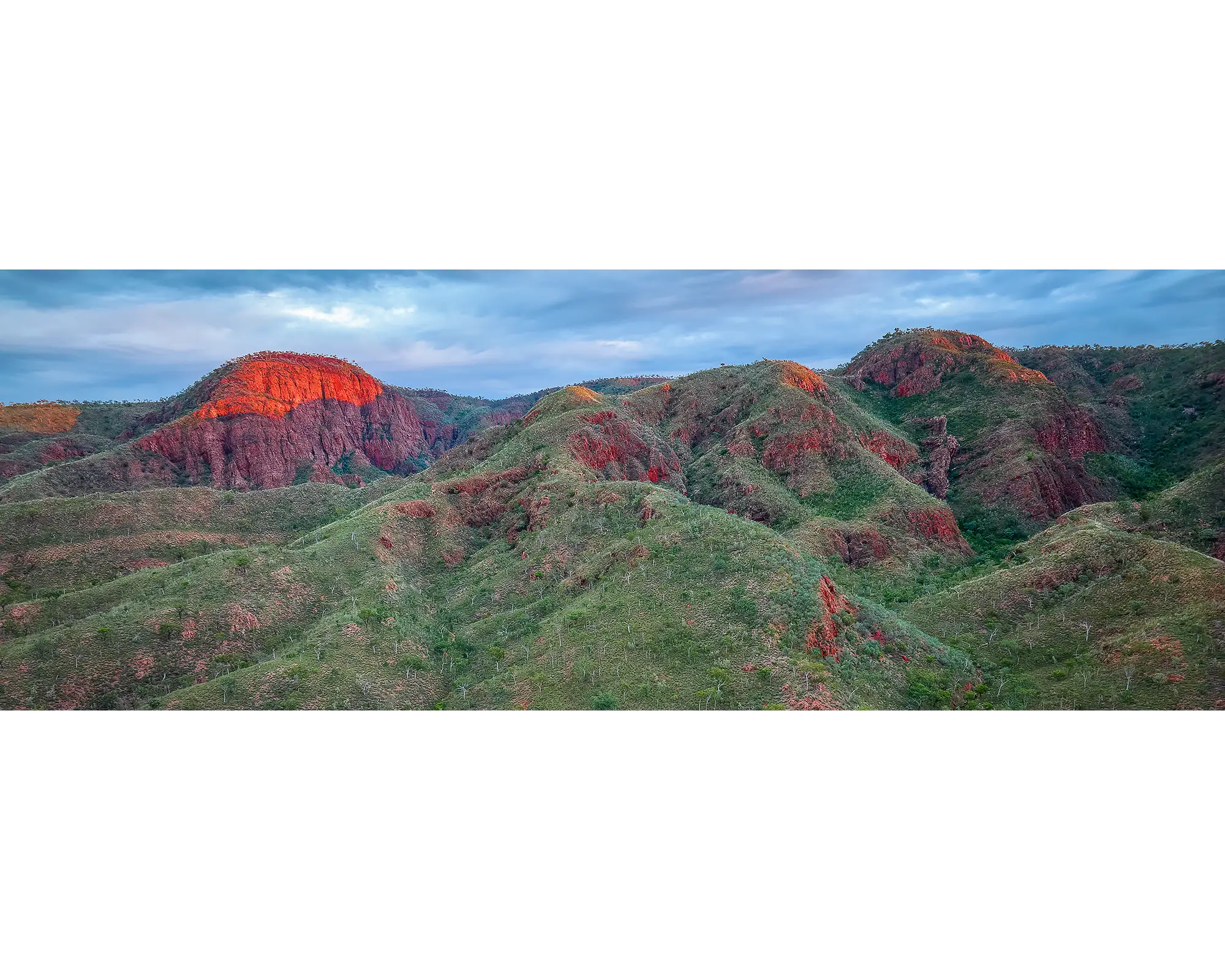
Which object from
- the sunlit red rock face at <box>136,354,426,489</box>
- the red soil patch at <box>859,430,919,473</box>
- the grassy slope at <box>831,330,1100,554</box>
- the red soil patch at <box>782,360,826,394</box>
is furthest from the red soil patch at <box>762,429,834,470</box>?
the sunlit red rock face at <box>136,354,426,489</box>

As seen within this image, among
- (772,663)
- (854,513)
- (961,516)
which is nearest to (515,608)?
(772,663)

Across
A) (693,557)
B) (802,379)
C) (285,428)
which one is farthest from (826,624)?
(285,428)

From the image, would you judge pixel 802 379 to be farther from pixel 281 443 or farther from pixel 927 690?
pixel 281 443

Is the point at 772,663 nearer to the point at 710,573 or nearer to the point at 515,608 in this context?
the point at 710,573

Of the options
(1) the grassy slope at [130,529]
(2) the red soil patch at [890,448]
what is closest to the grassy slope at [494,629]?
(1) the grassy slope at [130,529]

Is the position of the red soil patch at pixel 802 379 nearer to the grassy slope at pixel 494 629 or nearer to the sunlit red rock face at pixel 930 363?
the sunlit red rock face at pixel 930 363

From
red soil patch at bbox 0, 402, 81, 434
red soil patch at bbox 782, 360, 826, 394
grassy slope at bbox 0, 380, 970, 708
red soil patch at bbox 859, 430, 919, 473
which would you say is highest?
red soil patch at bbox 782, 360, 826, 394

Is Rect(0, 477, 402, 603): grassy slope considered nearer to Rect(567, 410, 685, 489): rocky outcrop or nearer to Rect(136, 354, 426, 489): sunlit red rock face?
Rect(567, 410, 685, 489): rocky outcrop

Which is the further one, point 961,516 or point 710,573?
point 961,516
